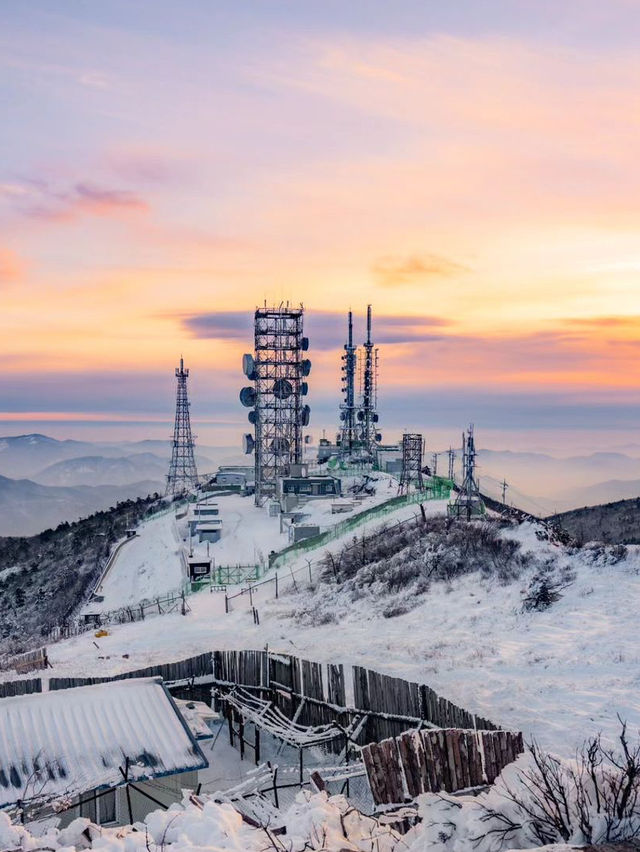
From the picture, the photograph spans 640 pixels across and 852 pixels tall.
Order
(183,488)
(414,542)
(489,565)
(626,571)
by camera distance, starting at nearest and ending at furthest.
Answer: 1. (626,571)
2. (489,565)
3. (414,542)
4. (183,488)

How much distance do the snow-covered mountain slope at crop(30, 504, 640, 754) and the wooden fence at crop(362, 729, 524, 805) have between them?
2.81 meters

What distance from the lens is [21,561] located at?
7531 cm

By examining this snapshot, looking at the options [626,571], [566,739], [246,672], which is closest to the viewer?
[566,739]

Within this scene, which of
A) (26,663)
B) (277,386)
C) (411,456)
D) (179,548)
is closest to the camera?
(26,663)

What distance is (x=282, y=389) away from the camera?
67562 mm

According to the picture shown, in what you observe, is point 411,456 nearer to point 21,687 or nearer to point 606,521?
point 606,521

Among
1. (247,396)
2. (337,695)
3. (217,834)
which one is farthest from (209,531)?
(217,834)

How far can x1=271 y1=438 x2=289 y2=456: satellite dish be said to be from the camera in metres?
67.2

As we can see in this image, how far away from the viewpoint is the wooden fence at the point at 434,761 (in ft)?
39.5

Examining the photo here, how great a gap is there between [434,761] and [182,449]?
78.1 metres

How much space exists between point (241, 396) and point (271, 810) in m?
59.9

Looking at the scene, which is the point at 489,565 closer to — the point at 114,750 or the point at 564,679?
the point at 564,679

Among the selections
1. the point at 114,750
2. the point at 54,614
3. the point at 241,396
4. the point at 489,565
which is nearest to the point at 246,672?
the point at 114,750

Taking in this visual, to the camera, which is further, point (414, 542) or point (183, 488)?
point (183, 488)
